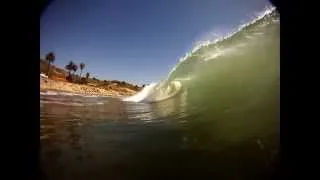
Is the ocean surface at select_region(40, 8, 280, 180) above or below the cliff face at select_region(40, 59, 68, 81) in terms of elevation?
below

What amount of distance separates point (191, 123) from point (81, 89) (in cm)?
84

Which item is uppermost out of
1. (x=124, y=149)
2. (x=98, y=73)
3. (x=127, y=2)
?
(x=127, y=2)

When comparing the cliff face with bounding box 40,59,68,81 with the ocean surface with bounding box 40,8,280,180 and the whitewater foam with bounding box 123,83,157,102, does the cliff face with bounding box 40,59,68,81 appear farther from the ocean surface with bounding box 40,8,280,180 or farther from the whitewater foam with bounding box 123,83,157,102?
the whitewater foam with bounding box 123,83,157,102

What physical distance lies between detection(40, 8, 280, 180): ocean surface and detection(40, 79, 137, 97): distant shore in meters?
0.05

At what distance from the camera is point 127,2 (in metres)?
4.00

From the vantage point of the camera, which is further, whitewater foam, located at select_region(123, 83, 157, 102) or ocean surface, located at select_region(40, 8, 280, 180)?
whitewater foam, located at select_region(123, 83, 157, 102)

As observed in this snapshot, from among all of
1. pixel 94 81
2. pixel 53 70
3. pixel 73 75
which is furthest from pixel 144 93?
pixel 53 70

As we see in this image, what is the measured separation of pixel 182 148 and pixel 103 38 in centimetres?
98

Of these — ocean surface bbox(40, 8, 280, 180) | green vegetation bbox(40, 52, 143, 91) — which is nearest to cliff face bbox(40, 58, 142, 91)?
green vegetation bbox(40, 52, 143, 91)

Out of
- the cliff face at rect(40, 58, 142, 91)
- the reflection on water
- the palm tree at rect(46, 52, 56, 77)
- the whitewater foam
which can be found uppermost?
the palm tree at rect(46, 52, 56, 77)

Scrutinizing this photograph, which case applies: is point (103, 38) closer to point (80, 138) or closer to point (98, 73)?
point (98, 73)

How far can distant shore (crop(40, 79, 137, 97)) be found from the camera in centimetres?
394

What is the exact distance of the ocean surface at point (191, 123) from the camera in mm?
3895
